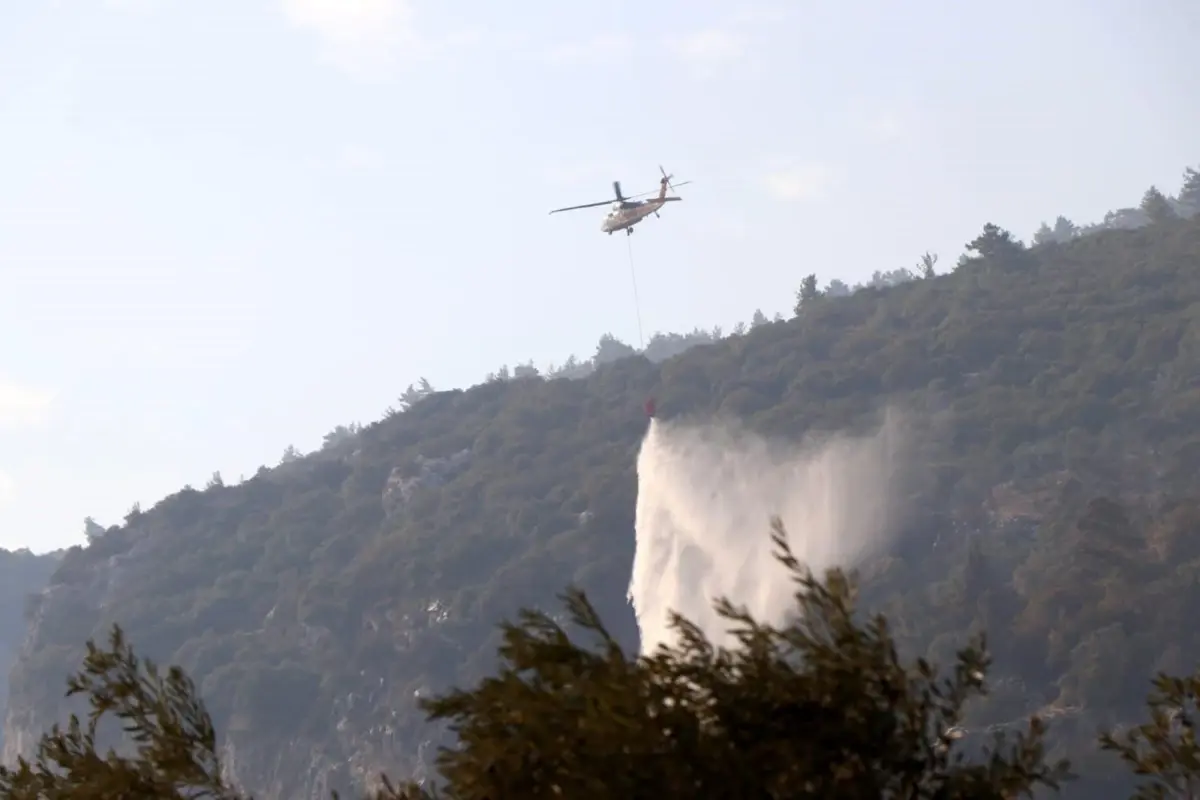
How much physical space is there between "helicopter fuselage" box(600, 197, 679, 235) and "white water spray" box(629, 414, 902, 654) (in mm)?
31802

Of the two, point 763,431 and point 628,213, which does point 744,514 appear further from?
point 628,213

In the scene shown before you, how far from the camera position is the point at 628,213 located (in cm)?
6419

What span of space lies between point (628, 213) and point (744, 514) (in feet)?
145

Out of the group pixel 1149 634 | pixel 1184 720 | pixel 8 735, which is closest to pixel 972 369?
pixel 1149 634

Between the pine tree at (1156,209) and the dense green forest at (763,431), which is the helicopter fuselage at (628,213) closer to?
the dense green forest at (763,431)

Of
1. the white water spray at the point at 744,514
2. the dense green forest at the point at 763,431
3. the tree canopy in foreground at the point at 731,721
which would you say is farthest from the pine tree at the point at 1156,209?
the tree canopy in foreground at the point at 731,721

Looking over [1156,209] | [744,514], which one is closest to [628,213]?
[744,514]

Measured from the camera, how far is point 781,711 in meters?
13.7

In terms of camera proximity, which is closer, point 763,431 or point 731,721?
point 731,721

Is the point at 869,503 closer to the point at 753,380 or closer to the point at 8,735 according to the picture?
the point at 753,380

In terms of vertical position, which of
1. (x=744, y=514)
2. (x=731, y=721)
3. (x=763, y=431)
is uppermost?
(x=763, y=431)

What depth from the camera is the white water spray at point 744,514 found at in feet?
322

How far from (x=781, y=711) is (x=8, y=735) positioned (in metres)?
117

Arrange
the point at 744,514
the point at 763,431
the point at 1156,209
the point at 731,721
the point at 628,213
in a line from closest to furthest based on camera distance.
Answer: the point at 731,721
the point at 628,213
the point at 744,514
the point at 763,431
the point at 1156,209
